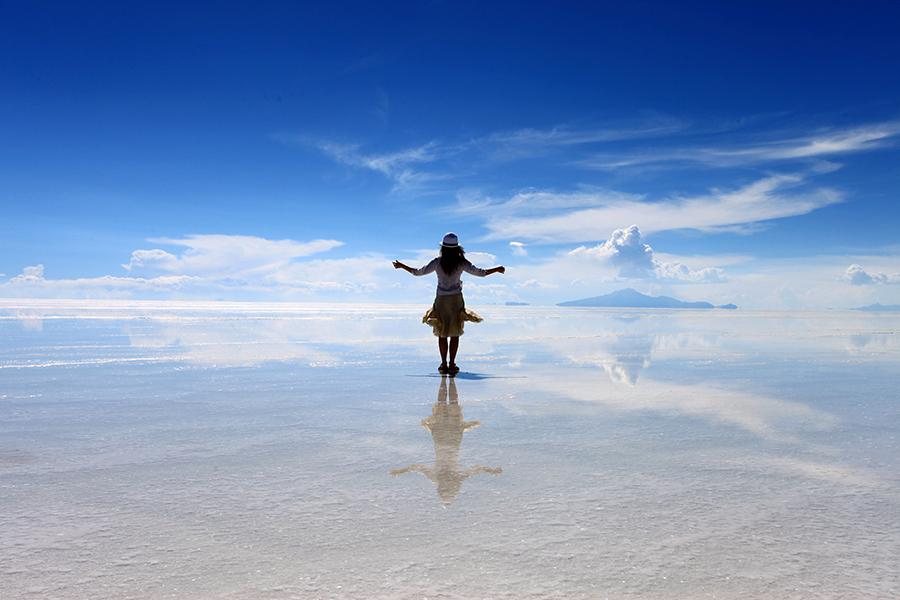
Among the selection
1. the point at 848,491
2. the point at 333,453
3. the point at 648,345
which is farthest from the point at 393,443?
the point at 648,345

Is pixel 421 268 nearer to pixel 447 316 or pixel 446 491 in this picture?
pixel 447 316

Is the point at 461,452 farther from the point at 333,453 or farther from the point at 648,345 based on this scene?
the point at 648,345

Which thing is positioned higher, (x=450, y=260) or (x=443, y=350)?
(x=450, y=260)

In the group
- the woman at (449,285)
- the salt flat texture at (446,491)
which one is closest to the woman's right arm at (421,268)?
the woman at (449,285)

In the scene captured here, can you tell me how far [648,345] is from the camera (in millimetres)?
17516

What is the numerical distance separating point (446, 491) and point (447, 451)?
110cm

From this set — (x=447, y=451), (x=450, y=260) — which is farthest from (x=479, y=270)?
(x=447, y=451)

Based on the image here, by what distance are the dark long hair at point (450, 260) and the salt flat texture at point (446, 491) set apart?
3.42m

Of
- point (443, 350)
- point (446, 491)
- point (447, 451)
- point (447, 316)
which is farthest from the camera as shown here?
point (447, 316)

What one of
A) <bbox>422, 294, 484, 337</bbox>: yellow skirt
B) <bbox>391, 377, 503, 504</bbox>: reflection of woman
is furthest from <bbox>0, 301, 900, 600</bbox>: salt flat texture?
<bbox>422, 294, 484, 337</bbox>: yellow skirt

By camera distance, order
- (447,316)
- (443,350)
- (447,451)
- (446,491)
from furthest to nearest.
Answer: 1. (447,316)
2. (443,350)
3. (447,451)
4. (446,491)

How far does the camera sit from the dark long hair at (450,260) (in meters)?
11.7

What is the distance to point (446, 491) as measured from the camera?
3.93m

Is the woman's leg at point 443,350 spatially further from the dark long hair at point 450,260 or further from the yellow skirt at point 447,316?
the dark long hair at point 450,260
